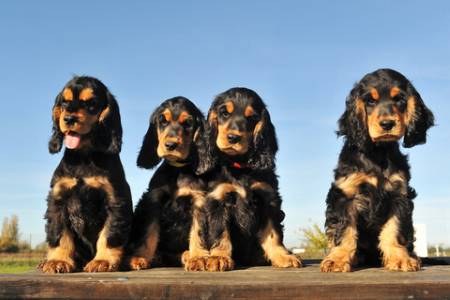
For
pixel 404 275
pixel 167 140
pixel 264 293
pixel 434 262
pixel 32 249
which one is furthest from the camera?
pixel 32 249

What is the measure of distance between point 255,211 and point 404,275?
69.9 inches

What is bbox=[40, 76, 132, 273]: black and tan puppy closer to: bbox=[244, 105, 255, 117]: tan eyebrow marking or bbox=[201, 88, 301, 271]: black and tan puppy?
bbox=[201, 88, 301, 271]: black and tan puppy

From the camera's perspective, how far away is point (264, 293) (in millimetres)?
3631

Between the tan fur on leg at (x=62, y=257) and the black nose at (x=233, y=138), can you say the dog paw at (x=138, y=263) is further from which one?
the black nose at (x=233, y=138)

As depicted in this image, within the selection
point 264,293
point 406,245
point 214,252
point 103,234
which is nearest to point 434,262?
point 406,245

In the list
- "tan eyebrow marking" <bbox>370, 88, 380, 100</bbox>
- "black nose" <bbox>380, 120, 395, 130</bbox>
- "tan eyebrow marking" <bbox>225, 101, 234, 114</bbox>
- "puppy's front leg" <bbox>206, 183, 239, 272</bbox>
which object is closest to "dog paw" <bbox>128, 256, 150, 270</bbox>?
"puppy's front leg" <bbox>206, 183, 239, 272</bbox>

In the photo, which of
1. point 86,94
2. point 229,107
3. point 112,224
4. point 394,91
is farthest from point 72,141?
point 394,91

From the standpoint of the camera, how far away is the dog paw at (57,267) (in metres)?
4.78

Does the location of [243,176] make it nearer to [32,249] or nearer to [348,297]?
[348,297]

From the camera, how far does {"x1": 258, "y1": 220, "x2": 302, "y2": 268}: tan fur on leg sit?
538 cm

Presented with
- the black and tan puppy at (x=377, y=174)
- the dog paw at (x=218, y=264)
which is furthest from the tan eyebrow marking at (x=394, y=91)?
the dog paw at (x=218, y=264)

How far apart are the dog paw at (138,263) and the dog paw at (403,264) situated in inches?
96.1

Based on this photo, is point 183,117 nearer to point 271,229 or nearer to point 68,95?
point 68,95

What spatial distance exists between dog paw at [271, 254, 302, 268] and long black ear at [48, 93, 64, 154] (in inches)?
103
